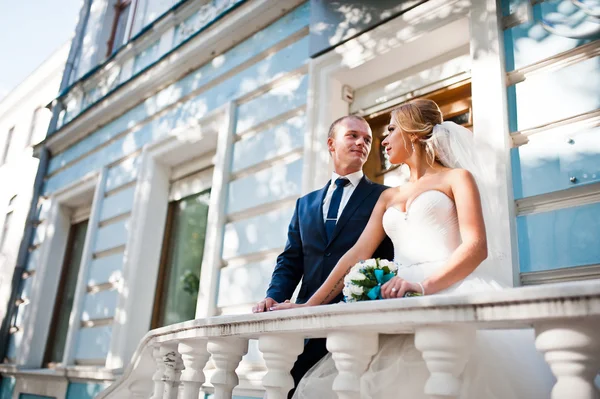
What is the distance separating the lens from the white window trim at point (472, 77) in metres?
2.60

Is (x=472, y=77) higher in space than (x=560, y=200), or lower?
higher

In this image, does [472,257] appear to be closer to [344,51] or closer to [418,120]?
[418,120]

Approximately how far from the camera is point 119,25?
7570 millimetres

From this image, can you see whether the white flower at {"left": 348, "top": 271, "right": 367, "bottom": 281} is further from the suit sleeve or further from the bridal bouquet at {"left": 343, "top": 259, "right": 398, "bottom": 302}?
the suit sleeve

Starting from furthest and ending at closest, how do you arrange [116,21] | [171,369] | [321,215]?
[116,21] → [321,215] → [171,369]

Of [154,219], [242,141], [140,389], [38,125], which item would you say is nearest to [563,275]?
[140,389]

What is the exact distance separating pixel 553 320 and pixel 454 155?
128 cm

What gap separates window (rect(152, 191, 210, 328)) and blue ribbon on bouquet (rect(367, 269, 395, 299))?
342 centimetres

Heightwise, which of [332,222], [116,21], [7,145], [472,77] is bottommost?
[332,222]

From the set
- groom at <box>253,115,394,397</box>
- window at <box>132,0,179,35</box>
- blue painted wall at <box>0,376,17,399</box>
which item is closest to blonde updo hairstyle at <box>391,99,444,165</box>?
groom at <box>253,115,394,397</box>

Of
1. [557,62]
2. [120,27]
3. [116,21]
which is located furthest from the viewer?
[116,21]

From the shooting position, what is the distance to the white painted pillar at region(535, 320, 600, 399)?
2.86ft

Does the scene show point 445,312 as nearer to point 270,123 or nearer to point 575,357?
point 575,357

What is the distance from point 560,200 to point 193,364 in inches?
71.0
